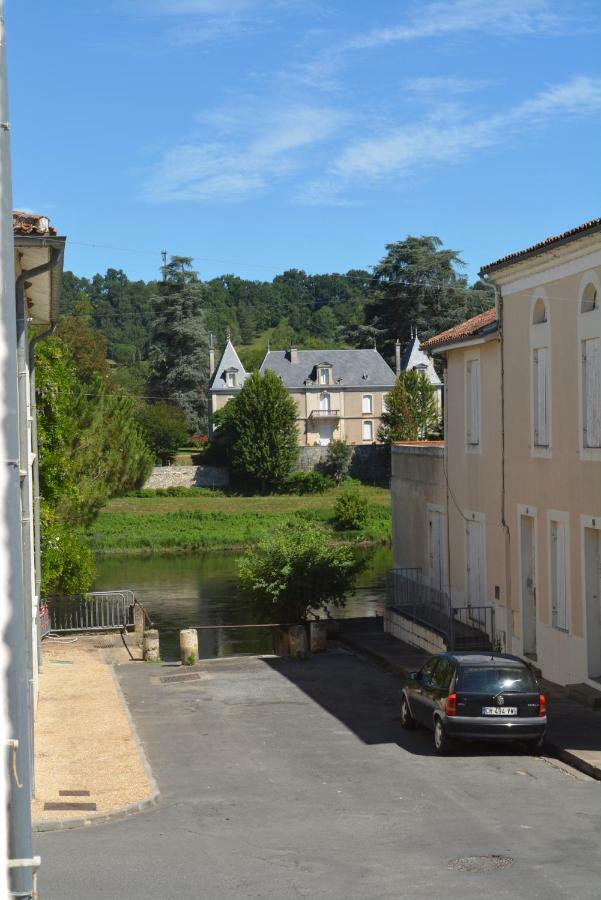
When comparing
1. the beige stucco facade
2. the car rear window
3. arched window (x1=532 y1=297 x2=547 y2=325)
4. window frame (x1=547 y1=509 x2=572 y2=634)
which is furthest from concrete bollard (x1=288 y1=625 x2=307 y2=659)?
the car rear window

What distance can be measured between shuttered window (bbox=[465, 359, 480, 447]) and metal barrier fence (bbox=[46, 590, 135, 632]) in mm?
10532

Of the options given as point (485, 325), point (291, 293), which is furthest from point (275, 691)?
point (291, 293)

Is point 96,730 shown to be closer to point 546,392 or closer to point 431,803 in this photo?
point 431,803

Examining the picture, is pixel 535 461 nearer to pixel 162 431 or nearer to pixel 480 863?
pixel 480 863

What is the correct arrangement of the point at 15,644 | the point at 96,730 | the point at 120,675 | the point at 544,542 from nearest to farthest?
1. the point at 15,644
2. the point at 96,730
3. the point at 544,542
4. the point at 120,675

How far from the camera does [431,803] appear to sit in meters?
13.4

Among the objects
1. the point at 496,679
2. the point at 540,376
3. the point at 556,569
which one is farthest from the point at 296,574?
the point at 496,679

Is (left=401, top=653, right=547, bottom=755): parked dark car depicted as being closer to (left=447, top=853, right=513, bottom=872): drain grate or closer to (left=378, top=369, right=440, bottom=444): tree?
(left=447, top=853, right=513, bottom=872): drain grate

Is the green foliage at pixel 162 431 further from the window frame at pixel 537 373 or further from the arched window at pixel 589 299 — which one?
the arched window at pixel 589 299

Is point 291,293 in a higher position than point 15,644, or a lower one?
higher

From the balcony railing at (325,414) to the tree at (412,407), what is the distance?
901cm

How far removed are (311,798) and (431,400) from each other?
228ft

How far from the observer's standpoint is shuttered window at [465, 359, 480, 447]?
84.0 ft

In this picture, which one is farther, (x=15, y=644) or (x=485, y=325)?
(x=485, y=325)
